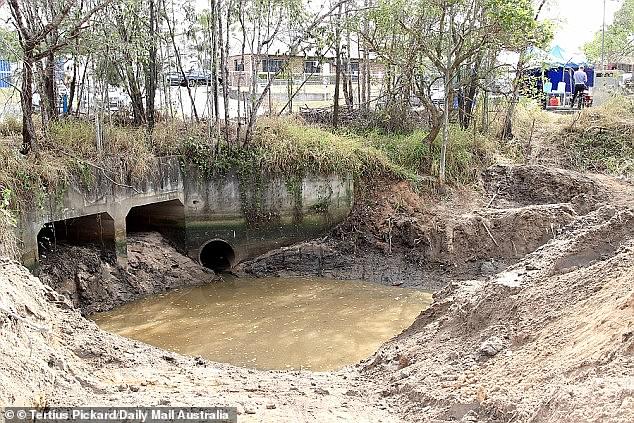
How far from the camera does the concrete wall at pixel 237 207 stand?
13.6 meters

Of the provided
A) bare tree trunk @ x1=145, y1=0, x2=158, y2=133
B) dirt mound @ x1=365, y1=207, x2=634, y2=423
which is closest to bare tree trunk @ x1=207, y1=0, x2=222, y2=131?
bare tree trunk @ x1=145, y1=0, x2=158, y2=133

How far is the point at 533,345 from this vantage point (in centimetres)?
571

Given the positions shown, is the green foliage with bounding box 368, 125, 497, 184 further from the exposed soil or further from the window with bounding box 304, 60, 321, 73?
the window with bounding box 304, 60, 321, 73

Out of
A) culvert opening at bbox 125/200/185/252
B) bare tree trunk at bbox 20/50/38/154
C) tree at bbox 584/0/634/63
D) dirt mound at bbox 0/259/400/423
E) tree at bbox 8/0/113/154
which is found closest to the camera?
dirt mound at bbox 0/259/400/423

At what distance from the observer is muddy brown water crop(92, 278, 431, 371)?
9.64 metres

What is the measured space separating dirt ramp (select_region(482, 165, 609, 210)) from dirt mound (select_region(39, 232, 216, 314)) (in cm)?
686

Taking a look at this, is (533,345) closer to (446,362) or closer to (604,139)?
(446,362)

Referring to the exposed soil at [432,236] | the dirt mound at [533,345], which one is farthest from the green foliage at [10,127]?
the dirt mound at [533,345]

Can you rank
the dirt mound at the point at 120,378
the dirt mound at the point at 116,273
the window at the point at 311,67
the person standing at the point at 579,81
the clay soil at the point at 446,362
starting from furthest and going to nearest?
1. the person standing at the point at 579,81
2. the window at the point at 311,67
3. the dirt mound at the point at 116,273
4. the dirt mound at the point at 120,378
5. the clay soil at the point at 446,362

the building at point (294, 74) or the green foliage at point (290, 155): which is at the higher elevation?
the building at point (294, 74)

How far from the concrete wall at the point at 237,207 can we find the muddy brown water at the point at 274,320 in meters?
1.15

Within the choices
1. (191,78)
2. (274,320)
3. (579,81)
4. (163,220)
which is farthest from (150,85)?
(579,81)

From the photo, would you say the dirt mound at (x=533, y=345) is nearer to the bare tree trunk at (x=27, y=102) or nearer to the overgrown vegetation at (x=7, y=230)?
the overgrown vegetation at (x=7, y=230)

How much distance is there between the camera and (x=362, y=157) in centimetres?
1497
